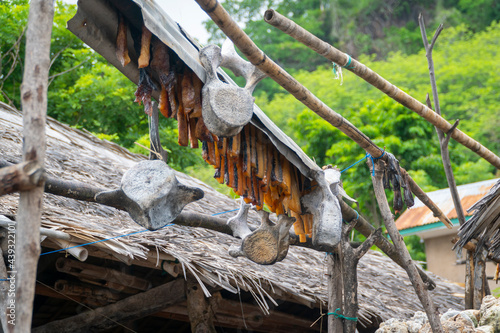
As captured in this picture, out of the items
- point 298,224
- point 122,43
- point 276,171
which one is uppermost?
point 122,43

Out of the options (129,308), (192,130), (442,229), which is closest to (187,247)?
(129,308)

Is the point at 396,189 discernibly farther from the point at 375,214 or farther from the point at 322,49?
the point at 375,214

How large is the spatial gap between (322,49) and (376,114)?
1208 centimetres

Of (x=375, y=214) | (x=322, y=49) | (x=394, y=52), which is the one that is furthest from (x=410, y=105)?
(x=394, y=52)

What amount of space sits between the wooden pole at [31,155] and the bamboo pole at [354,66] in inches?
42.9

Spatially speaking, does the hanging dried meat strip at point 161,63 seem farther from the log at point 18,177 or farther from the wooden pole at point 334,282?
the wooden pole at point 334,282

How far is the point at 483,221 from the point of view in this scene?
422 cm

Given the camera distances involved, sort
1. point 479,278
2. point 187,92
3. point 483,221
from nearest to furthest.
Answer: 1. point 187,92
2. point 483,221
3. point 479,278

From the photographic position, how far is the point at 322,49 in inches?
108

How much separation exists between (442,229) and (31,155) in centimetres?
985

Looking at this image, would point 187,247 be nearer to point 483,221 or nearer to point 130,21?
point 130,21

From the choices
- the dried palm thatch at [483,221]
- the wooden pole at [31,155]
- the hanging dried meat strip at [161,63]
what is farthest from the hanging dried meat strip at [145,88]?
the dried palm thatch at [483,221]

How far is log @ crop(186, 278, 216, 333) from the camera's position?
369 centimetres

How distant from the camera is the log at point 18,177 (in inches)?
60.4
